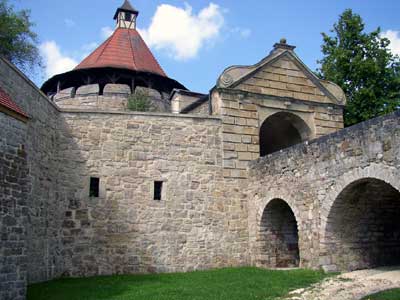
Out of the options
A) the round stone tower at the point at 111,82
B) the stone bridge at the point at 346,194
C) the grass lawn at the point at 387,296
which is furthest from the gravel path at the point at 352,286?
the round stone tower at the point at 111,82

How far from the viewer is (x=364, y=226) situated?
913 centimetres

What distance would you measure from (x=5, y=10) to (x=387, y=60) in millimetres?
13963

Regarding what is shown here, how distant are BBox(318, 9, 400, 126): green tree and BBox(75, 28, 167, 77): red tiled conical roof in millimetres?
8954

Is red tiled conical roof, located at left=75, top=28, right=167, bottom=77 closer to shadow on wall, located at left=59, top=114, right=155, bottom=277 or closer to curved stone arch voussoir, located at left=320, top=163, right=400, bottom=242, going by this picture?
shadow on wall, located at left=59, top=114, right=155, bottom=277

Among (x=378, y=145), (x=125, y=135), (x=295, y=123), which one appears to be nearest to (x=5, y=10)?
(x=125, y=135)

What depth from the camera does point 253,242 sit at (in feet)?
37.0

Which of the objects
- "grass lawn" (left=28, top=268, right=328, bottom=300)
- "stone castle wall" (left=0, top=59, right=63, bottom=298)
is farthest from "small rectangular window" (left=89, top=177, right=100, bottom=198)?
"grass lawn" (left=28, top=268, right=328, bottom=300)

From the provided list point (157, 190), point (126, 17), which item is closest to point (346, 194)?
point (157, 190)

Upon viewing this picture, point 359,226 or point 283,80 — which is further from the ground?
point 283,80

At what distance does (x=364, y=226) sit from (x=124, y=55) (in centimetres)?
1637

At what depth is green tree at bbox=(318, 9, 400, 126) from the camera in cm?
1642

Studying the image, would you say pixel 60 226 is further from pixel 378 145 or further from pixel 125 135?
pixel 378 145

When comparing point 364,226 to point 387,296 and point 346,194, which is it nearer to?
point 346,194

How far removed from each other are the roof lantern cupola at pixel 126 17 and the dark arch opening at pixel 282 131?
14.9 meters
